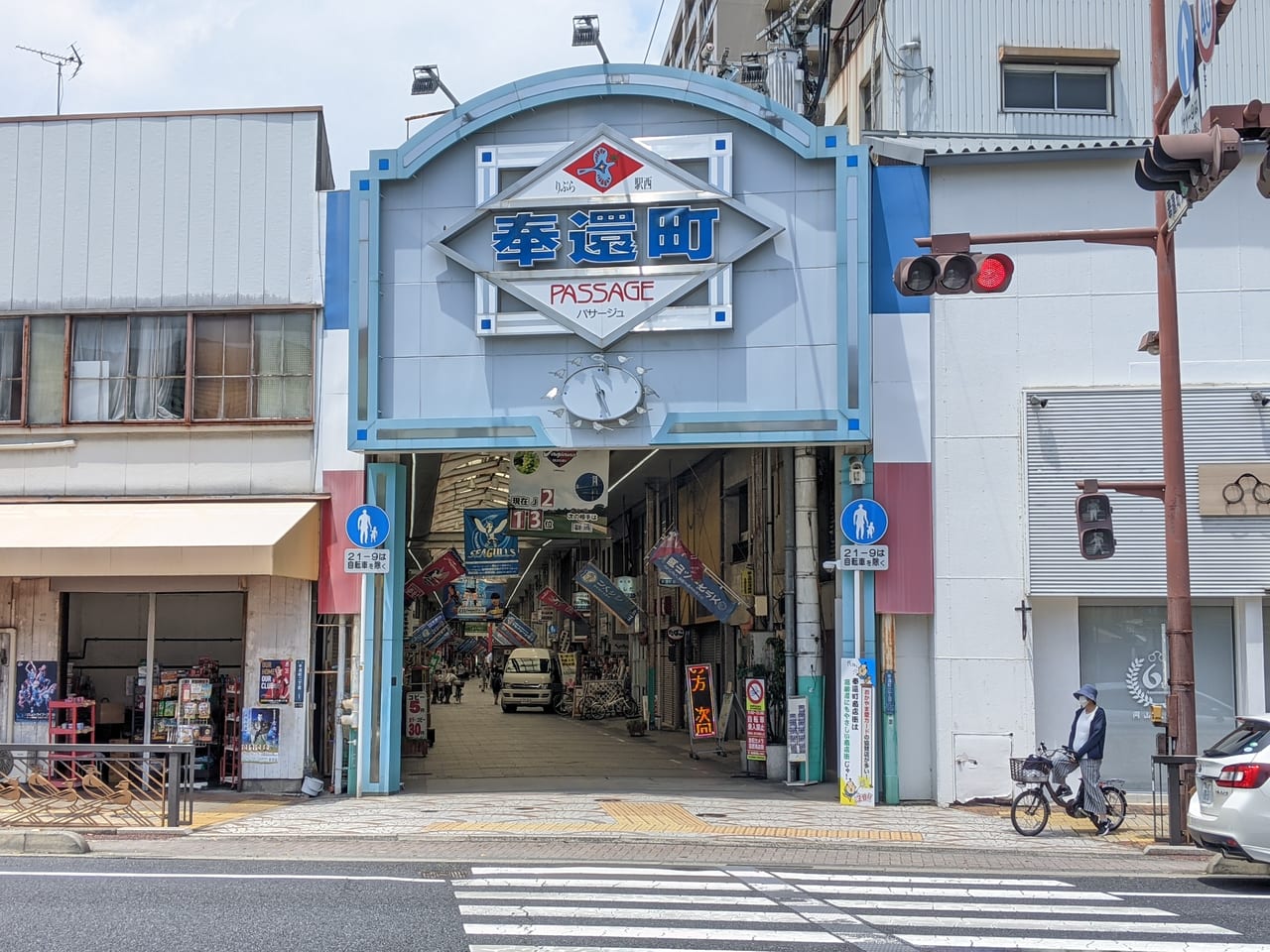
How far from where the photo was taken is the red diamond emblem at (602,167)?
1902 centimetres

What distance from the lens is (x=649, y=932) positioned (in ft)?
33.3

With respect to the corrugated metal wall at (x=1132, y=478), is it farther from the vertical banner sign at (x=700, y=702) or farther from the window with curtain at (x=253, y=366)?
the window with curtain at (x=253, y=366)

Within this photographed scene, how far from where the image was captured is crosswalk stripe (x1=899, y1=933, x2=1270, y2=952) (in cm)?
967

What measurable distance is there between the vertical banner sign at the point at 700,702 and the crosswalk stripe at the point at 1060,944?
16.1 m

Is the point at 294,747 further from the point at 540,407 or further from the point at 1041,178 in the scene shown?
the point at 1041,178

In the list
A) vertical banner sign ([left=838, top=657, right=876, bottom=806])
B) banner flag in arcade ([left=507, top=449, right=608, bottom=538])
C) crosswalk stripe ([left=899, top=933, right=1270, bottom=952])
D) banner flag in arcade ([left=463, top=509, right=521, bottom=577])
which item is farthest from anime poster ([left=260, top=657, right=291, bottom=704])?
crosswalk stripe ([left=899, top=933, right=1270, bottom=952])

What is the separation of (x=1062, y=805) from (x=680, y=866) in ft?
17.6

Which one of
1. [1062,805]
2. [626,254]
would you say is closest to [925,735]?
[1062,805]

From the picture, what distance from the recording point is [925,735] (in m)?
19.1

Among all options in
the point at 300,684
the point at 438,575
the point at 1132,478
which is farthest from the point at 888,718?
the point at 438,575

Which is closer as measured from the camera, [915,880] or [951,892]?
A: [951,892]

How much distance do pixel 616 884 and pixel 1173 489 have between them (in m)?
7.65

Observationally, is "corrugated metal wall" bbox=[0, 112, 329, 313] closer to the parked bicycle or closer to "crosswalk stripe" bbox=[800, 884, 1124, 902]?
the parked bicycle

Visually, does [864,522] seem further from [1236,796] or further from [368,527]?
[1236,796]
